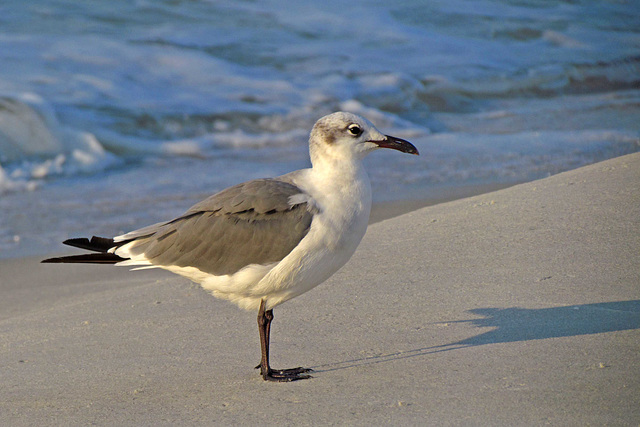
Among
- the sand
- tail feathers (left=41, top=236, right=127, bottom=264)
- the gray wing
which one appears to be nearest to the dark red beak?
the gray wing

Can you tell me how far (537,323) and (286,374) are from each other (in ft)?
3.89

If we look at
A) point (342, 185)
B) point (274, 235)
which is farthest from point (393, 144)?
point (274, 235)

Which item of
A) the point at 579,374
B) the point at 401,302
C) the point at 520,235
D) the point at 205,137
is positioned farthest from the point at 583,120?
the point at 579,374

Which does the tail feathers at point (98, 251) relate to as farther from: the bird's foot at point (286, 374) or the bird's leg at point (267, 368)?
the bird's foot at point (286, 374)

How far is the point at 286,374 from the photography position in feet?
→ 10.9

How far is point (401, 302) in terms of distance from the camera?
159 inches

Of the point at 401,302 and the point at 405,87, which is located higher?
the point at 405,87

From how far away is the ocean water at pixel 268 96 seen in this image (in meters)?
8.14

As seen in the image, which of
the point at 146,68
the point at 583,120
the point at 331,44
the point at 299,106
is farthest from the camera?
the point at 331,44

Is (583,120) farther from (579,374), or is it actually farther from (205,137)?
(579,374)

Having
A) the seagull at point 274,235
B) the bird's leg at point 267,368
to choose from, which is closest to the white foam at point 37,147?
the seagull at point 274,235

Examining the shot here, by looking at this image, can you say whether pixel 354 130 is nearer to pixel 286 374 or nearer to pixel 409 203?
pixel 286 374

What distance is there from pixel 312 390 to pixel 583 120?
8.58 m

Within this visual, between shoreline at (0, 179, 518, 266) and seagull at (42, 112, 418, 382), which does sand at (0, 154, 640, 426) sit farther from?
shoreline at (0, 179, 518, 266)
